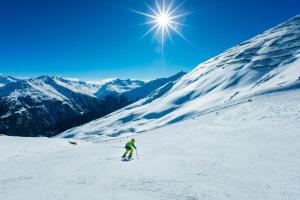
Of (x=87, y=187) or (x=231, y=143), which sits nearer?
(x=87, y=187)

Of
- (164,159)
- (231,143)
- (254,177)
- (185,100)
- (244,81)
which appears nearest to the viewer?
(254,177)

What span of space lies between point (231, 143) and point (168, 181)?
33.6 ft

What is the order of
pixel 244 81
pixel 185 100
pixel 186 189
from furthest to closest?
pixel 185 100 → pixel 244 81 → pixel 186 189

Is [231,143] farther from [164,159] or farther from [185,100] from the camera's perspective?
[185,100]

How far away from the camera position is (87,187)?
12625 mm

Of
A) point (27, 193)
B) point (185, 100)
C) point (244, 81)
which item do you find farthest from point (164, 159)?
point (185, 100)

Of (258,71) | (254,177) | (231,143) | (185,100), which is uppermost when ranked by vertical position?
(258,71)

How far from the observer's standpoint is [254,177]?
12.1 m

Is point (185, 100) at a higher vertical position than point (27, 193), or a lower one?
higher

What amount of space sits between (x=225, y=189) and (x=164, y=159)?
22.8 ft

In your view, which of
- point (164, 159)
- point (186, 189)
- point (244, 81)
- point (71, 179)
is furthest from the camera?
point (244, 81)

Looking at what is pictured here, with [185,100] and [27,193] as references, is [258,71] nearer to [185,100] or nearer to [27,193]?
[185,100]

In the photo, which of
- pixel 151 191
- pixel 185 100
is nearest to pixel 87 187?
pixel 151 191

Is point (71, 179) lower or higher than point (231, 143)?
lower
